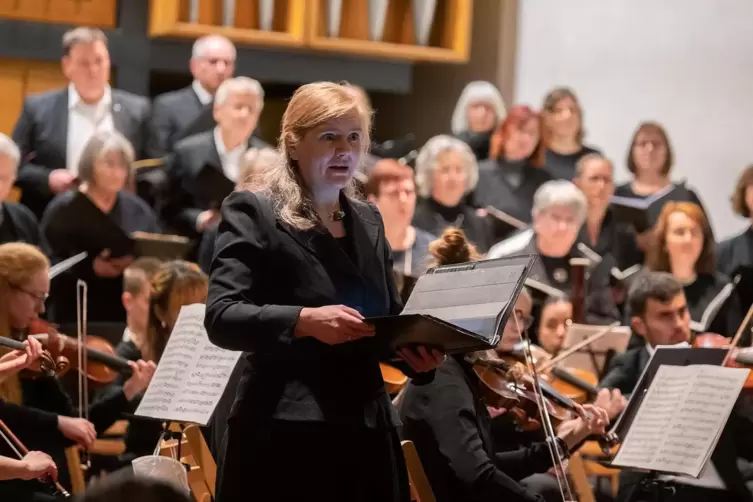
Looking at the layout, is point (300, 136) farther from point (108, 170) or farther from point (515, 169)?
point (515, 169)

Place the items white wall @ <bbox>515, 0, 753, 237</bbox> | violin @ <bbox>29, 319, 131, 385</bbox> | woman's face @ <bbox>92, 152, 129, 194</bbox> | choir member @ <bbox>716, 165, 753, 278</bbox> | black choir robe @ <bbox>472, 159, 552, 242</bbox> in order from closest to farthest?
violin @ <bbox>29, 319, 131, 385</bbox> < woman's face @ <bbox>92, 152, 129, 194</bbox> < choir member @ <bbox>716, 165, 753, 278</bbox> < black choir robe @ <bbox>472, 159, 552, 242</bbox> < white wall @ <bbox>515, 0, 753, 237</bbox>

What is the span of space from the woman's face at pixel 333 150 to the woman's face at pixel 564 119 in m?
4.56

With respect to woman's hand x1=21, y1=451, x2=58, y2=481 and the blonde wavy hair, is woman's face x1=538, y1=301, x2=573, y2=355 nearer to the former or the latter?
woman's hand x1=21, y1=451, x2=58, y2=481

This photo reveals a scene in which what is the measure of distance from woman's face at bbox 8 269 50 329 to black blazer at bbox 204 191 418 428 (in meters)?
1.51

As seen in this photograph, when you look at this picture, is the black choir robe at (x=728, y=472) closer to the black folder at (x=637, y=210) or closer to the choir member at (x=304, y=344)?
the choir member at (x=304, y=344)

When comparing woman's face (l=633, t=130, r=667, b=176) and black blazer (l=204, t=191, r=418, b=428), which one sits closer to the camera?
black blazer (l=204, t=191, r=418, b=428)

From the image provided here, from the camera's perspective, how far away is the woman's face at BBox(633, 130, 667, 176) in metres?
6.91

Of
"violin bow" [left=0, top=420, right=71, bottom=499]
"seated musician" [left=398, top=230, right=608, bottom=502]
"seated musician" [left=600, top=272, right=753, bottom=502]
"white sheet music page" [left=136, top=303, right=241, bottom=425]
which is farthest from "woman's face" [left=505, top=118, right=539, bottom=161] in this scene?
"violin bow" [left=0, top=420, right=71, bottom=499]

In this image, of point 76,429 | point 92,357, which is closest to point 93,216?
point 92,357

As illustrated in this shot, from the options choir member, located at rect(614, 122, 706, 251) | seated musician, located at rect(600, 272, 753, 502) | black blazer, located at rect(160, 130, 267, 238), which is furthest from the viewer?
choir member, located at rect(614, 122, 706, 251)

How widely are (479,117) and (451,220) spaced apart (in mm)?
1068

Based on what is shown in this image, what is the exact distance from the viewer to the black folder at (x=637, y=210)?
6605 millimetres

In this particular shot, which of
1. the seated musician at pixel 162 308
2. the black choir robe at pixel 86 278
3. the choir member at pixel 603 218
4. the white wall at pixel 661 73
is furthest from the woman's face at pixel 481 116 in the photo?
the seated musician at pixel 162 308

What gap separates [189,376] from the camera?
11.6 feet
